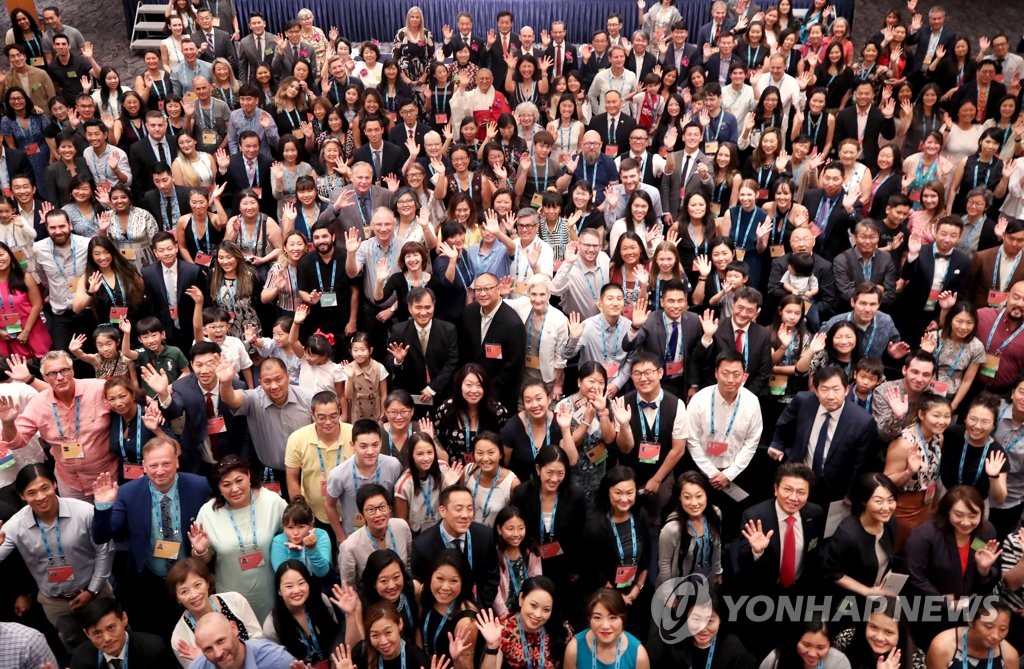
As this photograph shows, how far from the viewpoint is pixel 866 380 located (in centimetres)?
496

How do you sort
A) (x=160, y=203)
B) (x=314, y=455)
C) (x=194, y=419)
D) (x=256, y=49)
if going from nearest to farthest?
1. (x=314, y=455)
2. (x=194, y=419)
3. (x=160, y=203)
4. (x=256, y=49)

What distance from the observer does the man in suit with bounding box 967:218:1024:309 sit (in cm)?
605

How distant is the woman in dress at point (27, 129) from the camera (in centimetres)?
775

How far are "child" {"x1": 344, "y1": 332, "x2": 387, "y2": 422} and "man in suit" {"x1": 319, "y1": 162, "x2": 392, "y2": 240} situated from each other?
1751mm

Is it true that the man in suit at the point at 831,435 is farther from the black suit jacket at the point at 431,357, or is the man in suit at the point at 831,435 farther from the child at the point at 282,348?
the child at the point at 282,348

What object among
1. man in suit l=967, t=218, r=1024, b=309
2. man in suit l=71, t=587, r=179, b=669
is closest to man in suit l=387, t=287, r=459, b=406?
man in suit l=71, t=587, r=179, b=669

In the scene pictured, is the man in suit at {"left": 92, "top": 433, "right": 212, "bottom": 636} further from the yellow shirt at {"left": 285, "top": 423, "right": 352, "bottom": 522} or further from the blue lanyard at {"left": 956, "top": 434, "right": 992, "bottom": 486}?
the blue lanyard at {"left": 956, "top": 434, "right": 992, "bottom": 486}

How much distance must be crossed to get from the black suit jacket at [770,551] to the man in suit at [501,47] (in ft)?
19.3

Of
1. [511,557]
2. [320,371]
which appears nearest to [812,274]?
[511,557]

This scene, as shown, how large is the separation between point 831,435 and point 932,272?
2.01 metres

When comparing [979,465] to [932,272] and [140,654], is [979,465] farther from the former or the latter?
[140,654]

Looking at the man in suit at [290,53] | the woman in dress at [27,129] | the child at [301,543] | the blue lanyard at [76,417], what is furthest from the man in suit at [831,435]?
the woman in dress at [27,129]

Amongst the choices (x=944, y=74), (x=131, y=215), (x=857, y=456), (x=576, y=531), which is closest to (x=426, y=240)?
(x=131, y=215)

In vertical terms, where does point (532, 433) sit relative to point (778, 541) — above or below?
above
